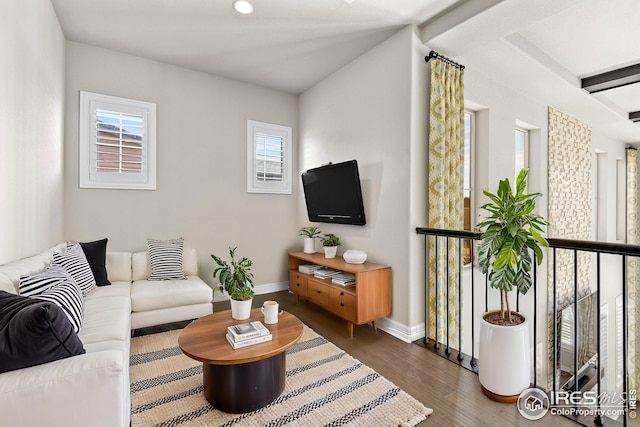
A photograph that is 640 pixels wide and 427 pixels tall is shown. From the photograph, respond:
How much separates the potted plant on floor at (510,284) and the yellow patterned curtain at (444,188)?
825mm

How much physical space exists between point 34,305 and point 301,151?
376 cm

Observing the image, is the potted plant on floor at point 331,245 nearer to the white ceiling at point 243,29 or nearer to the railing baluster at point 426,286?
the railing baluster at point 426,286

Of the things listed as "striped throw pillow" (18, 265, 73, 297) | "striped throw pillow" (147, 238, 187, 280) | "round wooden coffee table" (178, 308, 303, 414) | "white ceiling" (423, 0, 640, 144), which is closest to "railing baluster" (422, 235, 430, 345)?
"round wooden coffee table" (178, 308, 303, 414)

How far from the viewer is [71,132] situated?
3.23 meters

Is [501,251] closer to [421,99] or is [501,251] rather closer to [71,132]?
[421,99]

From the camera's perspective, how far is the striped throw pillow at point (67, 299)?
1.59m

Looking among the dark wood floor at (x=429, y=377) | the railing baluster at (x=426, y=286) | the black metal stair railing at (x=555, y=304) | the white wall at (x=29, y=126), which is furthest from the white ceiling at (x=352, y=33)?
the dark wood floor at (x=429, y=377)

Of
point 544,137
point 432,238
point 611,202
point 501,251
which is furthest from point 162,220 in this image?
point 611,202

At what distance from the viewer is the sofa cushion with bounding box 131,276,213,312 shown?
2781 mm

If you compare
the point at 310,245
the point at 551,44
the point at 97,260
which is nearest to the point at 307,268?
the point at 310,245

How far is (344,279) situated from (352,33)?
96.6 inches

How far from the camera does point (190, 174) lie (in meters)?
3.87

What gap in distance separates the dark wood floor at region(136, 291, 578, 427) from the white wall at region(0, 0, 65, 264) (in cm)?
138

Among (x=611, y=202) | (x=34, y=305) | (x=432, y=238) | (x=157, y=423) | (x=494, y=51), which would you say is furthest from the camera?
(x=611, y=202)
